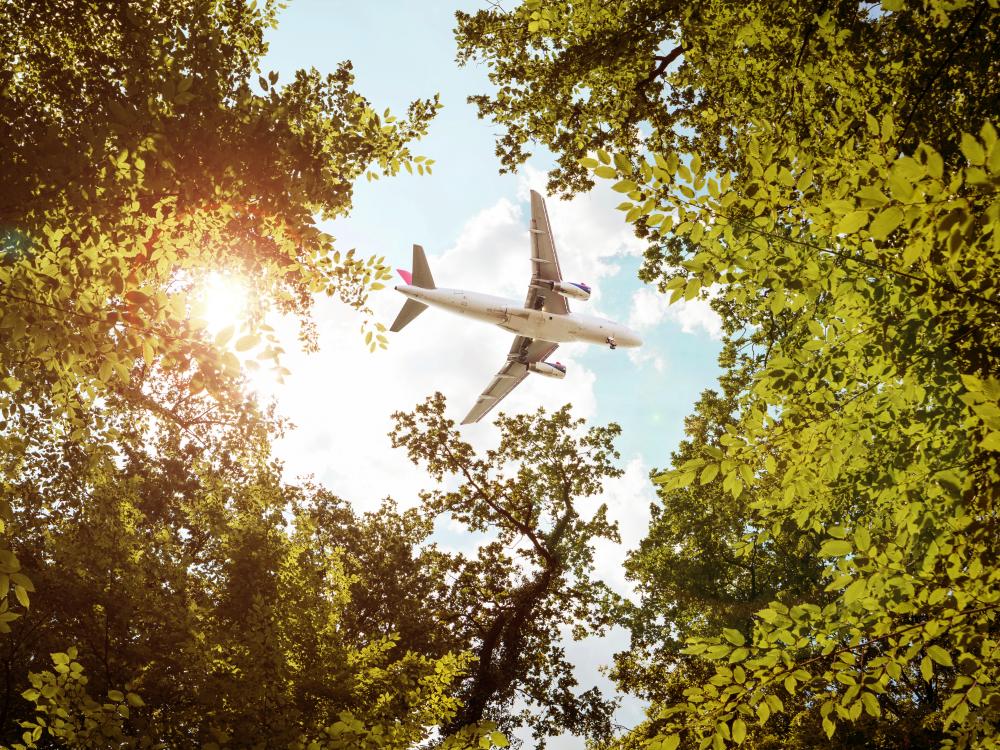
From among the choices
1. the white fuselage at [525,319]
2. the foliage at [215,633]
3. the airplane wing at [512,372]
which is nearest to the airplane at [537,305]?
the white fuselage at [525,319]

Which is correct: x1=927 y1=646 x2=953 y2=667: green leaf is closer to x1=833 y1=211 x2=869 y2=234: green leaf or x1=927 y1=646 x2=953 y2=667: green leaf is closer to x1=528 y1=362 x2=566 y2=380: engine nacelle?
x1=833 y1=211 x2=869 y2=234: green leaf

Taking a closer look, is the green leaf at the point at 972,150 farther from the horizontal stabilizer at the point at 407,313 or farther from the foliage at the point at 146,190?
the horizontal stabilizer at the point at 407,313

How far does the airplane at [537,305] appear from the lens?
28297 mm

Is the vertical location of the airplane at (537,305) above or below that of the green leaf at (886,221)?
above

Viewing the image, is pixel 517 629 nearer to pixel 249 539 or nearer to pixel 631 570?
pixel 631 570

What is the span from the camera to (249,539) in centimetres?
1023

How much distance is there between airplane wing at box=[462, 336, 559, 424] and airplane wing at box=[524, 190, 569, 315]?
14.4ft

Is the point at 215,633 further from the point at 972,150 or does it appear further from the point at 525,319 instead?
the point at 525,319

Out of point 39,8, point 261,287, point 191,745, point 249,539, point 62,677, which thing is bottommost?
point 191,745

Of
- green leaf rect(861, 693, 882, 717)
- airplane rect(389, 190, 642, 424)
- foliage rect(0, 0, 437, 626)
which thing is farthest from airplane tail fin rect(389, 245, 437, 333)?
green leaf rect(861, 693, 882, 717)

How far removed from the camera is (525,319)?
3069cm

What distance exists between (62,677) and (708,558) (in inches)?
840

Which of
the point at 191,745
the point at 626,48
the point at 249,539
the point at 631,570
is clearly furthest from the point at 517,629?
the point at 626,48

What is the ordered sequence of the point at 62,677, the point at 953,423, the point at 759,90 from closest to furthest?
the point at 953,423, the point at 62,677, the point at 759,90
